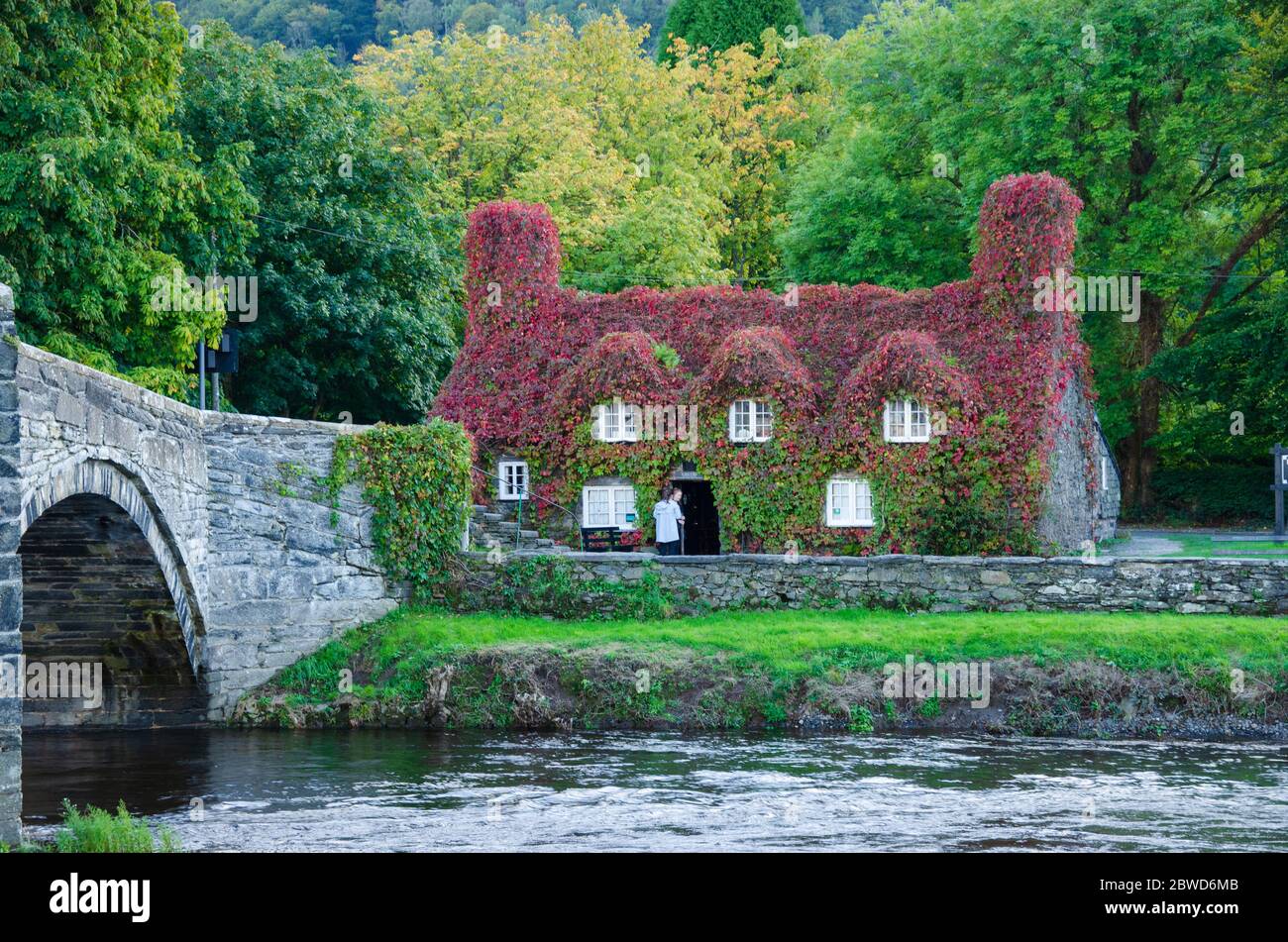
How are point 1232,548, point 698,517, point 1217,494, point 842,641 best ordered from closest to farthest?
1. point 842,641
2. point 698,517
3. point 1232,548
4. point 1217,494

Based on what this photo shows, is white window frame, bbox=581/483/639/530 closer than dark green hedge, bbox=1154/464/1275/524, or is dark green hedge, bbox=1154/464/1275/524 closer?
white window frame, bbox=581/483/639/530

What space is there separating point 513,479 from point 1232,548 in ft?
49.4

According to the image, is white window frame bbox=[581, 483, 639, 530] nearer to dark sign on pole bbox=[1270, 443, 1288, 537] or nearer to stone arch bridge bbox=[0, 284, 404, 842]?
stone arch bridge bbox=[0, 284, 404, 842]

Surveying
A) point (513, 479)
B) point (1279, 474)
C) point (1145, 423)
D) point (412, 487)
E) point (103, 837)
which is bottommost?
point (103, 837)

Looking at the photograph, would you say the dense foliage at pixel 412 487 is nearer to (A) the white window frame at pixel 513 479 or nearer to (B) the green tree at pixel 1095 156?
(A) the white window frame at pixel 513 479

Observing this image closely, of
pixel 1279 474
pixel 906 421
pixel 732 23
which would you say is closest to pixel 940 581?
pixel 906 421

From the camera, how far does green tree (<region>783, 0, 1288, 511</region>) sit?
38.6 metres

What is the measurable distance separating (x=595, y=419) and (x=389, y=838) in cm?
1621

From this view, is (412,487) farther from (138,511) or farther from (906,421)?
(906,421)

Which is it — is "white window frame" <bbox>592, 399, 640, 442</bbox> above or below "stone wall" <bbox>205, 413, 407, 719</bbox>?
above

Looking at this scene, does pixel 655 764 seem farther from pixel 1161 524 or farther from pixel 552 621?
pixel 1161 524

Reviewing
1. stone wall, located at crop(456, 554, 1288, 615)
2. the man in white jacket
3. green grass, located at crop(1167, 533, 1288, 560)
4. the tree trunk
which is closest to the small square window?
the man in white jacket

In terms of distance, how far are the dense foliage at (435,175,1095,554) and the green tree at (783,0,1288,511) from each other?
25.9 feet

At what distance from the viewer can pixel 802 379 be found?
30.4 metres
